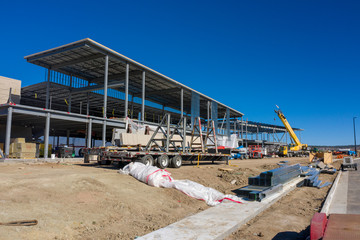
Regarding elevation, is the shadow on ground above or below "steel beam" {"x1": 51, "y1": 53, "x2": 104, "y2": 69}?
below

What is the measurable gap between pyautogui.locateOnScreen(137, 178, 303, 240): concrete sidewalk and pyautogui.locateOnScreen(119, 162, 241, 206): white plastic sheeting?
2.33ft

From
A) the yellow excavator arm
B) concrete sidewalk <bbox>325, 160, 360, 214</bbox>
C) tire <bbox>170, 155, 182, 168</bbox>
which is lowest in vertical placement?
concrete sidewalk <bbox>325, 160, 360, 214</bbox>

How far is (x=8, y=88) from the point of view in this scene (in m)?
26.9

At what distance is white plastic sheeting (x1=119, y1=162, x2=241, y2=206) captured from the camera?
31.0 ft

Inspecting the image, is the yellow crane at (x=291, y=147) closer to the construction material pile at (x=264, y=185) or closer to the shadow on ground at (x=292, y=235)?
the construction material pile at (x=264, y=185)

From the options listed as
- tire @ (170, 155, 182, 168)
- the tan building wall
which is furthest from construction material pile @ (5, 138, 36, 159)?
tire @ (170, 155, 182, 168)

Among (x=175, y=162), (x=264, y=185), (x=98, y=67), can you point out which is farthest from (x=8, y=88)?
(x=264, y=185)

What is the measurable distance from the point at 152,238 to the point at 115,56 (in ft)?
83.6

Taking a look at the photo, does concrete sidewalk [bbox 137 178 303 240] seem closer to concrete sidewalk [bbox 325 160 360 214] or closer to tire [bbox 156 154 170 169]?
concrete sidewalk [bbox 325 160 360 214]

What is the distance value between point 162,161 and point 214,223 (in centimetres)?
912

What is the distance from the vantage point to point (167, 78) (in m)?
34.8

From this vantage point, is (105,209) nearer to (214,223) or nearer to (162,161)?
(214,223)

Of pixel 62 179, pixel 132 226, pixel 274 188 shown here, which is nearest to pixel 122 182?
pixel 62 179

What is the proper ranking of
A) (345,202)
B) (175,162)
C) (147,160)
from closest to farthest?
1. (345,202)
2. (147,160)
3. (175,162)
